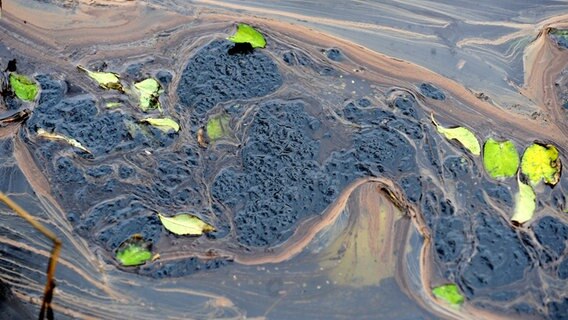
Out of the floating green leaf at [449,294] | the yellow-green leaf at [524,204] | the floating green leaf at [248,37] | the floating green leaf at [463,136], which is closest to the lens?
the floating green leaf at [449,294]

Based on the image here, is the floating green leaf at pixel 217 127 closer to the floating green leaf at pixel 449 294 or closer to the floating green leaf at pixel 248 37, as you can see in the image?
the floating green leaf at pixel 248 37

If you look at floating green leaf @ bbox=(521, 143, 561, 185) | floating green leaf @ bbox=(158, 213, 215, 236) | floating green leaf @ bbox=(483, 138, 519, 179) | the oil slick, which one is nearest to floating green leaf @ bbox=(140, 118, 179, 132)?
floating green leaf @ bbox=(158, 213, 215, 236)

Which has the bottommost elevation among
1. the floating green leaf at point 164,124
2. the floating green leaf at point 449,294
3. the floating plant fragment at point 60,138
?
the floating green leaf at point 449,294

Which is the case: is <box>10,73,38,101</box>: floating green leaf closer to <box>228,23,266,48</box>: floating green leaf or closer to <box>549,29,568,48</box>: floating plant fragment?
<box>228,23,266,48</box>: floating green leaf

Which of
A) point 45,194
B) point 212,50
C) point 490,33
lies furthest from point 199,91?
point 490,33

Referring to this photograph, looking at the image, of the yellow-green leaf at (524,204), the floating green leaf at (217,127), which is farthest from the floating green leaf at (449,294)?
the floating green leaf at (217,127)
